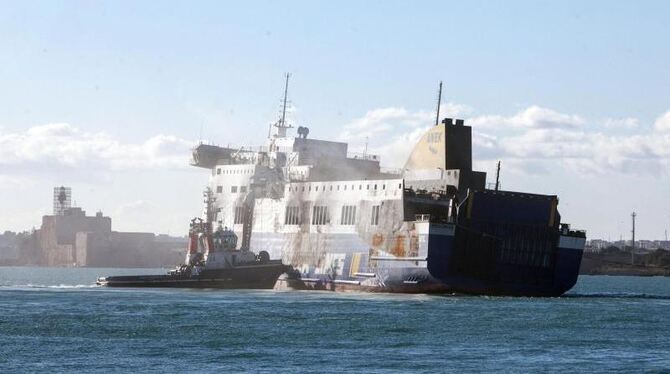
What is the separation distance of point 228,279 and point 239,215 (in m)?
9.97

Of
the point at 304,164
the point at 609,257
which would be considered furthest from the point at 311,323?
the point at 609,257

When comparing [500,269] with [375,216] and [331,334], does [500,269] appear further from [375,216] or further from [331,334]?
[331,334]

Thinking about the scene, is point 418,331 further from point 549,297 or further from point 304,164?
point 304,164

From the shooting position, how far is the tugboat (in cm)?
7912

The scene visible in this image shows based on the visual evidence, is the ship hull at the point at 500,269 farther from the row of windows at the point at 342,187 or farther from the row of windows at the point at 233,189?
the row of windows at the point at 233,189

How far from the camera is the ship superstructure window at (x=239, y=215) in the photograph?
8788 cm

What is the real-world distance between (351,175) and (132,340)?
42762mm

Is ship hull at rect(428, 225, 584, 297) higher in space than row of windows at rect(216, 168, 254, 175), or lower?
lower

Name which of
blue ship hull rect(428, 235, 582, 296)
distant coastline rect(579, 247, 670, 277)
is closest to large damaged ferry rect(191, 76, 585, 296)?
blue ship hull rect(428, 235, 582, 296)

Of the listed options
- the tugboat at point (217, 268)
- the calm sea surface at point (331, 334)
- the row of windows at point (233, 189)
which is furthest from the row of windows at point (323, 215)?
the row of windows at point (233, 189)

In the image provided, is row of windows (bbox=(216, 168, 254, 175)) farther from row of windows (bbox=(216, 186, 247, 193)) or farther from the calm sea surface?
the calm sea surface

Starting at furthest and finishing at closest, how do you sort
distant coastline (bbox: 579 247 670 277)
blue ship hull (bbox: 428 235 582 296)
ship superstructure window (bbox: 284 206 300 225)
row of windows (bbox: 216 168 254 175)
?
distant coastline (bbox: 579 247 670 277) < row of windows (bbox: 216 168 254 175) < ship superstructure window (bbox: 284 206 300 225) < blue ship hull (bbox: 428 235 582 296)

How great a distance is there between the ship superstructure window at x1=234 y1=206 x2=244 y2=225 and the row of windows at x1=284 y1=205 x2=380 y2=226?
20.1 feet

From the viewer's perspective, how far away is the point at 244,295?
71750mm
